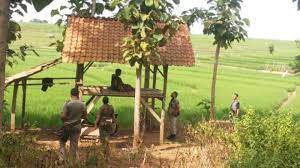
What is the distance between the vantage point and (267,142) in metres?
8.53

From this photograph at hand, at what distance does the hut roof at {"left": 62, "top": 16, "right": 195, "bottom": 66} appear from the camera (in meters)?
13.0

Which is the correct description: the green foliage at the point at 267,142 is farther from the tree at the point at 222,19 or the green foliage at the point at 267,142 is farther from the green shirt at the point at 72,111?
the tree at the point at 222,19

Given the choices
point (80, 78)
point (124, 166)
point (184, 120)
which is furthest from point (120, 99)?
point (124, 166)

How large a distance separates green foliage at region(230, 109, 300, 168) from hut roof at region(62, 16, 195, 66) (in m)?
4.32

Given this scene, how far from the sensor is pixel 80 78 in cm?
1412

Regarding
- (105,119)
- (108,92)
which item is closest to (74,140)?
(105,119)

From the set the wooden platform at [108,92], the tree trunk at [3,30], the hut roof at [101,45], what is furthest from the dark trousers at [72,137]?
the tree trunk at [3,30]

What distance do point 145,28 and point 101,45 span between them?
79.1 inches

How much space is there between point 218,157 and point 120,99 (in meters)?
15.2

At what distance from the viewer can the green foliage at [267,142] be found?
7833 mm

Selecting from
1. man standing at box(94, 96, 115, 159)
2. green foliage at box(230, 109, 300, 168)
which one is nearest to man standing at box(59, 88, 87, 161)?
man standing at box(94, 96, 115, 159)

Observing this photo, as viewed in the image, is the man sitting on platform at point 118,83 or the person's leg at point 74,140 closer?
the person's leg at point 74,140

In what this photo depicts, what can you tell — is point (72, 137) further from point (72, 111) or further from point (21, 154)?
point (21, 154)

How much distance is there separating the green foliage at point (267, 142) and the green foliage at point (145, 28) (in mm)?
3410
